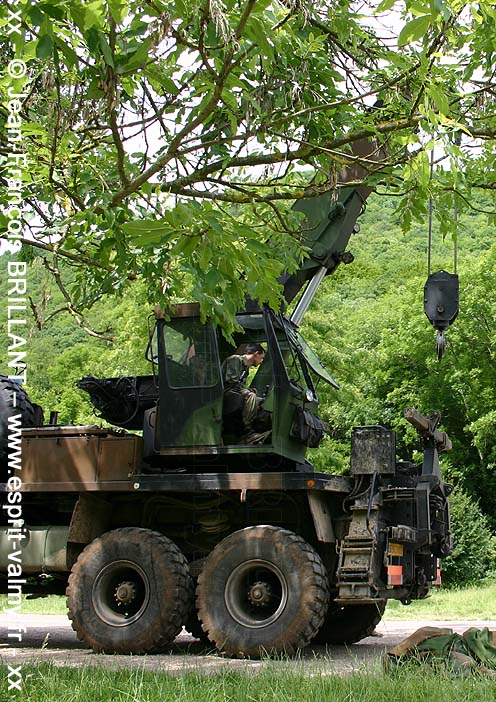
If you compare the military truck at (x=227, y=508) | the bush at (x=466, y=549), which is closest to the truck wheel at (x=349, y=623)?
the military truck at (x=227, y=508)

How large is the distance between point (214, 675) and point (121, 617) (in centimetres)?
341

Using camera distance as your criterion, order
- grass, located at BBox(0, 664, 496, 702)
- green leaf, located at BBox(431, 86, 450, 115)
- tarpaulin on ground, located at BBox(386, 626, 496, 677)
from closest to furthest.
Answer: green leaf, located at BBox(431, 86, 450, 115) < grass, located at BBox(0, 664, 496, 702) < tarpaulin on ground, located at BBox(386, 626, 496, 677)

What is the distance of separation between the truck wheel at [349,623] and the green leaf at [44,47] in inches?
321

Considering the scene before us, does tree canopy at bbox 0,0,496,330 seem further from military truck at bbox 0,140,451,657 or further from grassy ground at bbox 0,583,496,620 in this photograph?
grassy ground at bbox 0,583,496,620

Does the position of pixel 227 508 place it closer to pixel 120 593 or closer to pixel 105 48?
pixel 120 593

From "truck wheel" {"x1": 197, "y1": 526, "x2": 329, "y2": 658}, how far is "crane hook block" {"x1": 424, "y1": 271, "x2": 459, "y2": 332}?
2.69 m

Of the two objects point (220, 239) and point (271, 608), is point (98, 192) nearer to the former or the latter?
point (220, 239)

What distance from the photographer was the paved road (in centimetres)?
881

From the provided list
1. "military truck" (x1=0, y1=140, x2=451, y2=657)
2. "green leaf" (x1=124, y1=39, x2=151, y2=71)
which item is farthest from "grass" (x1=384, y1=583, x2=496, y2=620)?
"green leaf" (x1=124, y1=39, x2=151, y2=71)

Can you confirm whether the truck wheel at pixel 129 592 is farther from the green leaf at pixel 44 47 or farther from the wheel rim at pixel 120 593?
the green leaf at pixel 44 47

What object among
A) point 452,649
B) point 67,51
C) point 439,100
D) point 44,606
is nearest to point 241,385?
point 452,649

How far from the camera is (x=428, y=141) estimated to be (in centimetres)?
648

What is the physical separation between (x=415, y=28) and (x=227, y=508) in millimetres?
7529

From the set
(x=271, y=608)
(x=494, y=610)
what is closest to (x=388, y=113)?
(x=271, y=608)
